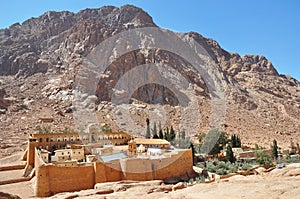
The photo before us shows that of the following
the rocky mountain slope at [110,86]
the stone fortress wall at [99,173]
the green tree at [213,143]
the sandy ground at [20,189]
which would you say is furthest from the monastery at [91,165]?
the rocky mountain slope at [110,86]

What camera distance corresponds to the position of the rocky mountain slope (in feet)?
160

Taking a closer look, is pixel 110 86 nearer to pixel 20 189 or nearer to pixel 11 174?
pixel 11 174

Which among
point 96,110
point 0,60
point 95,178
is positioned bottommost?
point 95,178

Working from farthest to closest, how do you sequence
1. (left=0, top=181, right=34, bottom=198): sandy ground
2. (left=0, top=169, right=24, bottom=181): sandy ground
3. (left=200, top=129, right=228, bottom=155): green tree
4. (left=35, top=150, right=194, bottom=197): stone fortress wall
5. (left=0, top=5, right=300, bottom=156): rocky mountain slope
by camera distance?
(left=0, top=5, right=300, bottom=156): rocky mountain slope < (left=200, top=129, right=228, bottom=155): green tree < (left=0, top=169, right=24, bottom=181): sandy ground < (left=0, top=181, right=34, bottom=198): sandy ground < (left=35, top=150, right=194, bottom=197): stone fortress wall

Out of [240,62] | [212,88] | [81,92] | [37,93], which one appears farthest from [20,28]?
[240,62]

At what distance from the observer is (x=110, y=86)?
5725 centimetres

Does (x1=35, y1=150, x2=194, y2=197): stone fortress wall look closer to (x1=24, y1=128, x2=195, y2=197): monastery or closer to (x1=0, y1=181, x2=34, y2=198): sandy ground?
(x1=24, y1=128, x2=195, y2=197): monastery

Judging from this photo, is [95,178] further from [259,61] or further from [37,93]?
[259,61]

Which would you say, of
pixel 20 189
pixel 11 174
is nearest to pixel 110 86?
pixel 11 174

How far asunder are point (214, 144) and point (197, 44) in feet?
200

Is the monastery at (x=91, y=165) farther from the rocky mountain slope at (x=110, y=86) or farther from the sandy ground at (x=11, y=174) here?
the rocky mountain slope at (x=110, y=86)

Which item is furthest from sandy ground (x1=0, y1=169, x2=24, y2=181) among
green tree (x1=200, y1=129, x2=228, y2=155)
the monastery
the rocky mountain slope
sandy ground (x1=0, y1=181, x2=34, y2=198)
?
green tree (x1=200, y1=129, x2=228, y2=155)

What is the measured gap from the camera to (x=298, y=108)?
242 ft

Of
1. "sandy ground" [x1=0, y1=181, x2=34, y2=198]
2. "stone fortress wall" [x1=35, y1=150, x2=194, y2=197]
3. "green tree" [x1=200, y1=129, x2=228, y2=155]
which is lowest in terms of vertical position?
"sandy ground" [x1=0, y1=181, x2=34, y2=198]
